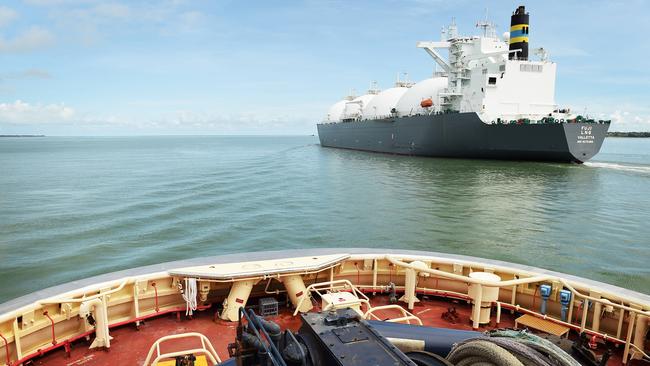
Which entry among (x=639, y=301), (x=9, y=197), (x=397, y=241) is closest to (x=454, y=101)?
(x=397, y=241)

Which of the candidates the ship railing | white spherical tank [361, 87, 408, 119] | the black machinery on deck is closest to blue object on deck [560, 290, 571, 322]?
the ship railing

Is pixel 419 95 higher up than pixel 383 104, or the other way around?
pixel 419 95

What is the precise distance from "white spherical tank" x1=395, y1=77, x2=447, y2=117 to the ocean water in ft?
75.6

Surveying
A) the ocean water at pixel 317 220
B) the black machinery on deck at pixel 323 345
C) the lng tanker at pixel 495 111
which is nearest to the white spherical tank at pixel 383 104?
the lng tanker at pixel 495 111

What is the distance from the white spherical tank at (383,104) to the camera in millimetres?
62688

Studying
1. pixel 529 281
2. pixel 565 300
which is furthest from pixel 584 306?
pixel 529 281

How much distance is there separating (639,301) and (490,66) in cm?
4182

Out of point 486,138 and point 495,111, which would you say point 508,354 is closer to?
point 486,138

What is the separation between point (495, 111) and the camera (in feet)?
135

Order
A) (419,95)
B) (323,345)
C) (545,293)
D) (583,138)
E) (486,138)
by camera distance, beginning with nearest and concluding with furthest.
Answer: (323,345), (545,293), (583,138), (486,138), (419,95)

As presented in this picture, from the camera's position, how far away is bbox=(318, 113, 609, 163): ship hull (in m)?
36.3

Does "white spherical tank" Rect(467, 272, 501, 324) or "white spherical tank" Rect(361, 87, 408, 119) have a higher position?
"white spherical tank" Rect(361, 87, 408, 119)

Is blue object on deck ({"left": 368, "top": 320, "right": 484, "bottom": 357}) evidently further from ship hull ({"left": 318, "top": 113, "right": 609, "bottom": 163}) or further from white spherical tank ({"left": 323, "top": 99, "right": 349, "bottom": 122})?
white spherical tank ({"left": 323, "top": 99, "right": 349, "bottom": 122})

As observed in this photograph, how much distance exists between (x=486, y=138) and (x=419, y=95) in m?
15.9
